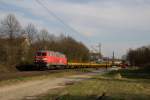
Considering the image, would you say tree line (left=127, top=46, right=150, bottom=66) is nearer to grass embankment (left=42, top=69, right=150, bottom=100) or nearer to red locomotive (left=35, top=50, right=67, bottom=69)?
red locomotive (left=35, top=50, right=67, bottom=69)

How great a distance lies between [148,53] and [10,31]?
53.2m

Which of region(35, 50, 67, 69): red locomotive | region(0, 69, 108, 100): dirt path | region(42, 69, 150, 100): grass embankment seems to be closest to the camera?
region(0, 69, 108, 100): dirt path

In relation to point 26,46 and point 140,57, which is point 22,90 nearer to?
point 26,46

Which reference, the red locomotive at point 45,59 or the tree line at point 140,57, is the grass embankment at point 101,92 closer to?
the red locomotive at point 45,59

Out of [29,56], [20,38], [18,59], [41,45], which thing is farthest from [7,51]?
[41,45]

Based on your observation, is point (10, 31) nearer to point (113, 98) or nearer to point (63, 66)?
point (63, 66)

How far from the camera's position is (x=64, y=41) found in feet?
452

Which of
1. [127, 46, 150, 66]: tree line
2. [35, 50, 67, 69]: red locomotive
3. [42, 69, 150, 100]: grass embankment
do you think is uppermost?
[127, 46, 150, 66]: tree line

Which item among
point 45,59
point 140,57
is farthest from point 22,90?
point 140,57

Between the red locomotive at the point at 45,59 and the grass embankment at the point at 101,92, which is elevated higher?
the red locomotive at the point at 45,59

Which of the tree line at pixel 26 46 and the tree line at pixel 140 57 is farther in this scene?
the tree line at pixel 140 57

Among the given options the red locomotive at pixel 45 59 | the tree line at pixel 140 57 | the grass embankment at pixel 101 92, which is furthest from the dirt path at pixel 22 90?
the tree line at pixel 140 57

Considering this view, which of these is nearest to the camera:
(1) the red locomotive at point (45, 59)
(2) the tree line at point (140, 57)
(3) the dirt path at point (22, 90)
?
(3) the dirt path at point (22, 90)

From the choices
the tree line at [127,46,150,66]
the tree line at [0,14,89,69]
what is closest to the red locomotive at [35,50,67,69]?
the tree line at [0,14,89,69]
